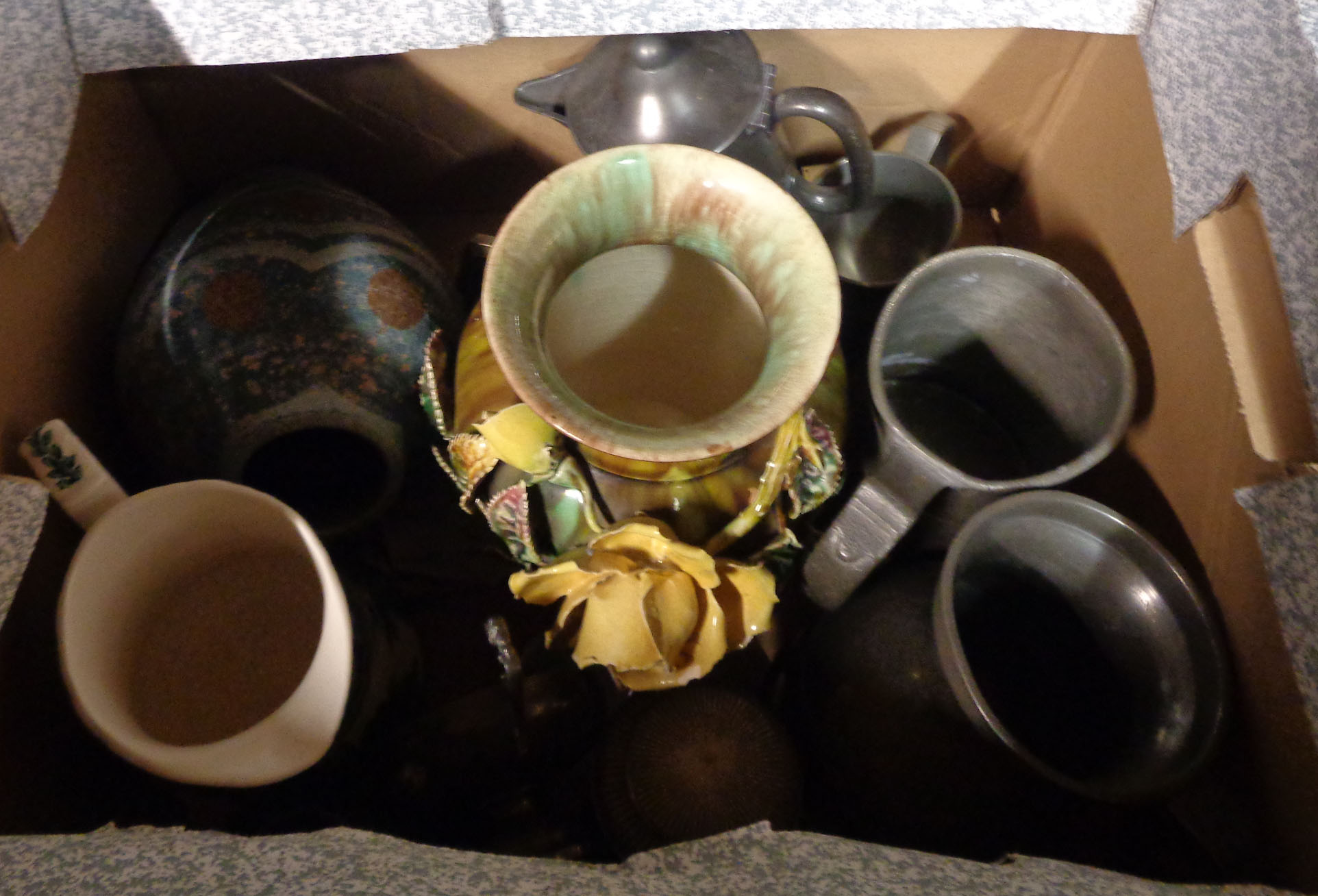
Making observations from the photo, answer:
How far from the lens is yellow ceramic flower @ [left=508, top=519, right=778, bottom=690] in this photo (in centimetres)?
52

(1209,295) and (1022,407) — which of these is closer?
(1209,295)

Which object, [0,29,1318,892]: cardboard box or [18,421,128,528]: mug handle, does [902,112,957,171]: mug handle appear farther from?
[18,421,128,528]: mug handle

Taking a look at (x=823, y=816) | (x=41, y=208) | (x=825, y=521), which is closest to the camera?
(x=41, y=208)

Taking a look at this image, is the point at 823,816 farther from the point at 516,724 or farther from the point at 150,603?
the point at 150,603

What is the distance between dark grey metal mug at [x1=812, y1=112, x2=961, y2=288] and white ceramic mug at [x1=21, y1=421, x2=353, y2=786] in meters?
0.57

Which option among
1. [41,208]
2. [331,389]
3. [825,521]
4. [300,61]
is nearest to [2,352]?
[41,208]

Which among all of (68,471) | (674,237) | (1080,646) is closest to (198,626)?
(68,471)

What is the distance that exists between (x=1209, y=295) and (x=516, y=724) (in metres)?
0.61

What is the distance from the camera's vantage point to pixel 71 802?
→ 1.76 ft

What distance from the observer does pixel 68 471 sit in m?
0.52

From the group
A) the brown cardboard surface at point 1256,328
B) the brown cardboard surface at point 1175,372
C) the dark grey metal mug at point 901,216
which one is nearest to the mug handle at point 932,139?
the dark grey metal mug at point 901,216

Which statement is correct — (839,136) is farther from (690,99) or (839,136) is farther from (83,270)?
(83,270)

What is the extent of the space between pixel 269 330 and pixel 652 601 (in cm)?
39

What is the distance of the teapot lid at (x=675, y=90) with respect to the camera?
64 cm
